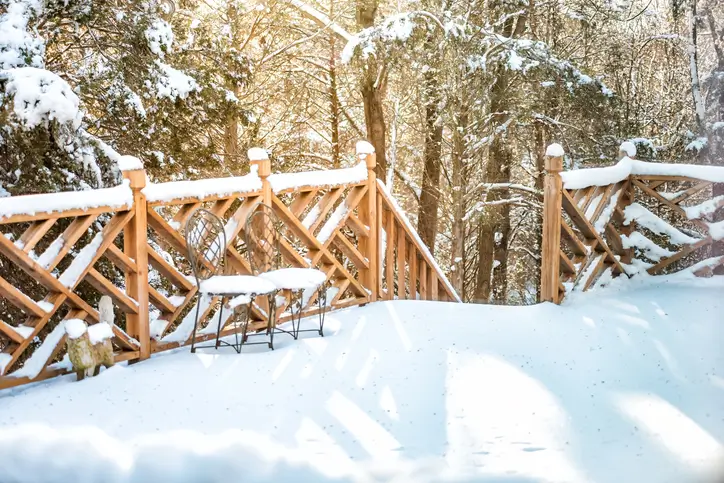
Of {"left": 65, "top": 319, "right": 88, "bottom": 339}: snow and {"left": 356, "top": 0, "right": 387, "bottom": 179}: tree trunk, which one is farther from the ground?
{"left": 356, "top": 0, "right": 387, "bottom": 179}: tree trunk

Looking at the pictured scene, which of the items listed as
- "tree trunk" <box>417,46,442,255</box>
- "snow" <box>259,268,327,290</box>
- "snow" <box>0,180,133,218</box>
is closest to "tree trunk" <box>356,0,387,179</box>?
"tree trunk" <box>417,46,442,255</box>

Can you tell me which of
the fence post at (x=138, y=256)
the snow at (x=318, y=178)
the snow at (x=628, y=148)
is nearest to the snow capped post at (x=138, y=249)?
the fence post at (x=138, y=256)

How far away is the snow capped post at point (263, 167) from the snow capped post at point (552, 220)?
1.84m

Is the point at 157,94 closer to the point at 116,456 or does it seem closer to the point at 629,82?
the point at 116,456

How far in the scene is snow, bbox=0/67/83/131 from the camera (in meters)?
4.43

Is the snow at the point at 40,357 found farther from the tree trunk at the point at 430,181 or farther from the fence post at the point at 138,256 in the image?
the tree trunk at the point at 430,181

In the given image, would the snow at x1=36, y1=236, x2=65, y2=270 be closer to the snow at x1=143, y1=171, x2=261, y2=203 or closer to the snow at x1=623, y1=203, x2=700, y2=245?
the snow at x1=143, y1=171, x2=261, y2=203

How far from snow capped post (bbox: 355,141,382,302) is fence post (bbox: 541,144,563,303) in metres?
1.12

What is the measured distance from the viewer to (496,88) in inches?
321

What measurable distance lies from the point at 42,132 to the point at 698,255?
16.3 ft

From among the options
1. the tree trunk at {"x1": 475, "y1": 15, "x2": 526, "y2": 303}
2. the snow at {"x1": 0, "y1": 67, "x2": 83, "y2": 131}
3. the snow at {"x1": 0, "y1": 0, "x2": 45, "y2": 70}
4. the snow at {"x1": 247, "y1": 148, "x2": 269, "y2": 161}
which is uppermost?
the snow at {"x1": 0, "y1": 0, "x2": 45, "y2": 70}

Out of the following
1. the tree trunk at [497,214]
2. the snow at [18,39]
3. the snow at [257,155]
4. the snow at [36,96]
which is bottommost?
the tree trunk at [497,214]

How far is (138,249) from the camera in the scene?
354cm

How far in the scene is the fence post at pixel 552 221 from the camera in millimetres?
4766
